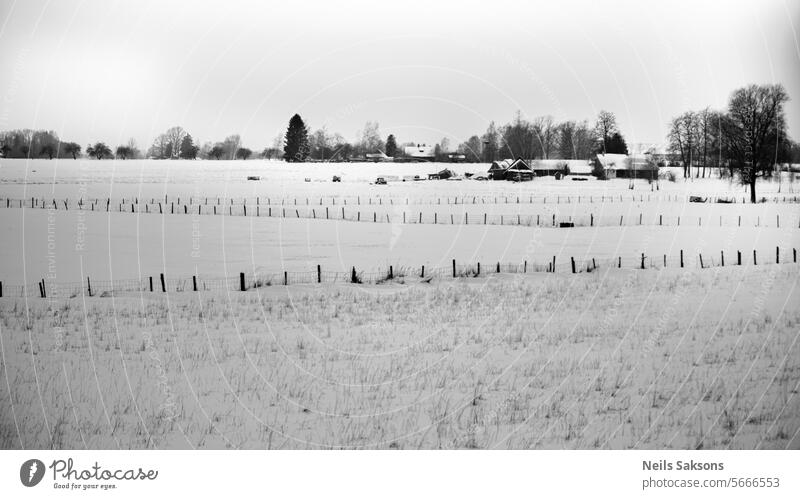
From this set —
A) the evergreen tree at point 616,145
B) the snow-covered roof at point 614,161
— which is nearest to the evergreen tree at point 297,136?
the evergreen tree at point 616,145

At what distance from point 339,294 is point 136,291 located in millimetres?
6796

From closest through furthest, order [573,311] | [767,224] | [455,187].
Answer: [573,311] → [767,224] → [455,187]

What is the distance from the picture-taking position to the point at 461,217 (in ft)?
181

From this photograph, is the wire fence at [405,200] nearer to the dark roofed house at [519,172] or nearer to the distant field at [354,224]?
the distant field at [354,224]

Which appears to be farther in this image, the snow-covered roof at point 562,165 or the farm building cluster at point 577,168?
the snow-covered roof at point 562,165

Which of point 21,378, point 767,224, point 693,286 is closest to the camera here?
point 21,378

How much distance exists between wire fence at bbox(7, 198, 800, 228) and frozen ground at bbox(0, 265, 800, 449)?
101 feet

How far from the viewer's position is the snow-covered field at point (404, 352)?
10.4m

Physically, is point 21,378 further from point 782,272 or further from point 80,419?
point 782,272

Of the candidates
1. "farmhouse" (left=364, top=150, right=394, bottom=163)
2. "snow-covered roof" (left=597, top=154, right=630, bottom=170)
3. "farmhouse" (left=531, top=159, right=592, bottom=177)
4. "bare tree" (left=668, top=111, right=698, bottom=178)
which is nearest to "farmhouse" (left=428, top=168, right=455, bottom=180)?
"farmhouse" (left=364, top=150, right=394, bottom=163)

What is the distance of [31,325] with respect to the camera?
1664cm

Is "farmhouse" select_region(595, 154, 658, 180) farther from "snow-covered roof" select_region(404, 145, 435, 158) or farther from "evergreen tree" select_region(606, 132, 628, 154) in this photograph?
"snow-covered roof" select_region(404, 145, 435, 158)

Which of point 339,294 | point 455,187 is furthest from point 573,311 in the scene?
point 455,187
